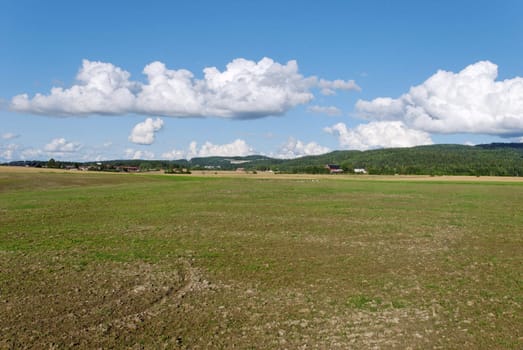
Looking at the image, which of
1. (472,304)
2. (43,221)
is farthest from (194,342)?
(43,221)

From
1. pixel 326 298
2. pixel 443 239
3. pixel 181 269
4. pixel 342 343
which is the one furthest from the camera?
pixel 443 239

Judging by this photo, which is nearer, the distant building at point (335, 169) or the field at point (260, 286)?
the field at point (260, 286)

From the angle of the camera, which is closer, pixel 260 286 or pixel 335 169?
pixel 260 286

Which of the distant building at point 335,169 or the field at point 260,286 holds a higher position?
the distant building at point 335,169

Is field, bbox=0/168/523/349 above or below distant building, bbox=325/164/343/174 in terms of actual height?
below

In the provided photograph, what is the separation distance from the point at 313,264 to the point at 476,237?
12273 mm

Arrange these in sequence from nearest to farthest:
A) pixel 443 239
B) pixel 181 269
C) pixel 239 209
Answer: pixel 181 269 < pixel 443 239 < pixel 239 209

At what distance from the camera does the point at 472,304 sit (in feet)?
38.4

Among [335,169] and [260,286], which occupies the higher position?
[335,169]

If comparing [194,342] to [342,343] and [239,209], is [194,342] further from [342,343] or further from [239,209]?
[239,209]

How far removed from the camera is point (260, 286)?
532 inches

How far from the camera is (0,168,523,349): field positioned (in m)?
9.63

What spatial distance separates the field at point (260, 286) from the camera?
31.6 ft

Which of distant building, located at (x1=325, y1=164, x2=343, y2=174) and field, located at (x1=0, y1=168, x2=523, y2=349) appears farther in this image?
distant building, located at (x1=325, y1=164, x2=343, y2=174)
